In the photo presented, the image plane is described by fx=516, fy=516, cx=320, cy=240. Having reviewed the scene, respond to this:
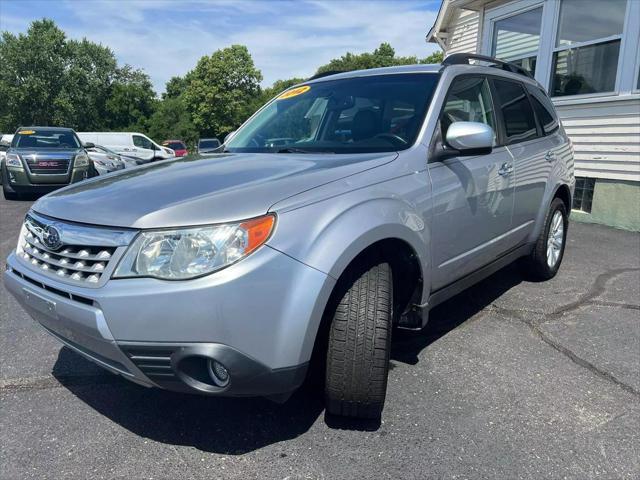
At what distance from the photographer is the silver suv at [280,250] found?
198cm

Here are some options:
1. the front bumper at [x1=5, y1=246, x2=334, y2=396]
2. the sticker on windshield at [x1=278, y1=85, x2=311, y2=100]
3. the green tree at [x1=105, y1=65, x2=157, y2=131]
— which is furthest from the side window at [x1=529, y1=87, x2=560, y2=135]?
the green tree at [x1=105, y1=65, x2=157, y2=131]

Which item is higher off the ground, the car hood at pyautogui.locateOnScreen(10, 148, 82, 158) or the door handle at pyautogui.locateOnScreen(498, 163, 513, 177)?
the door handle at pyautogui.locateOnScreen(498, 163, 513, 177)

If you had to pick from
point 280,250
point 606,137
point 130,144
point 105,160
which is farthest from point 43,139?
point 130,144

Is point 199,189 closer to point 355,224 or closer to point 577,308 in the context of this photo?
point 355,224

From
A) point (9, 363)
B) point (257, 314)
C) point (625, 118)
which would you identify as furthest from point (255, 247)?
point (625, 118)

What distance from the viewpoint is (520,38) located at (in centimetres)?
981

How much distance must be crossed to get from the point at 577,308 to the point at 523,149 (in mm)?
1390

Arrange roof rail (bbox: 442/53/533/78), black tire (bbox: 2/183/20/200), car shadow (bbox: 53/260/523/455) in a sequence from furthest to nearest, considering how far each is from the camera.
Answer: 1. black tire (bbox: 2/183/20/200)
2. roof rail (bbox: 442/53/533/78)
3. car shadow (bbox: 53/260/523/455)

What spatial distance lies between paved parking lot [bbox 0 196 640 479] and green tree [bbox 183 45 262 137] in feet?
154

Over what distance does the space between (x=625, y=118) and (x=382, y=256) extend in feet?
21.8

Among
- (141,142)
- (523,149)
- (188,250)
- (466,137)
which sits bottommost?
(141,142)

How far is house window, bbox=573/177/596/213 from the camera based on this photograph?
27.1 feet

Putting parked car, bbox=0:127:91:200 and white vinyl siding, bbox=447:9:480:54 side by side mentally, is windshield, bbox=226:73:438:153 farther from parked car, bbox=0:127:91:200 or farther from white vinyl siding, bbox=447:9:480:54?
white vinyl siding, bbox=447:9:480:54

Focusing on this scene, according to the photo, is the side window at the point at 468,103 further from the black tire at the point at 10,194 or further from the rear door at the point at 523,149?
the black tire at the point at 10,194
